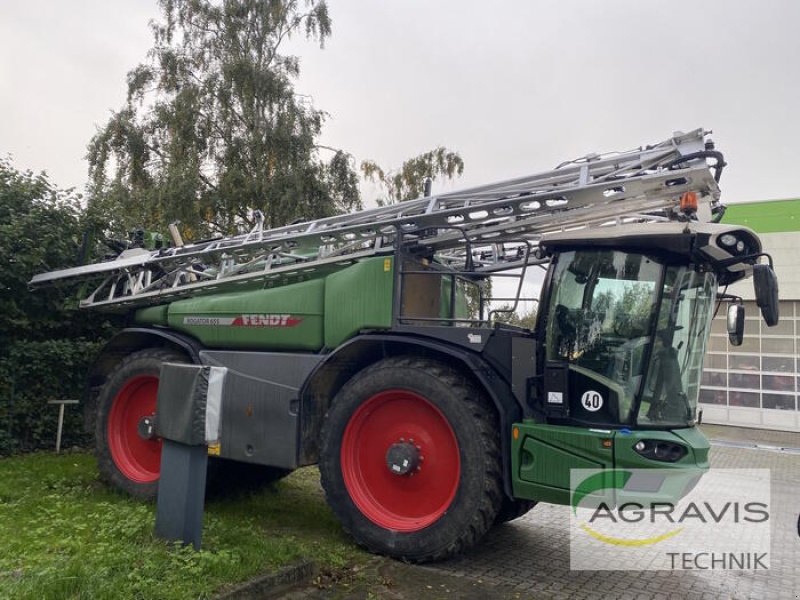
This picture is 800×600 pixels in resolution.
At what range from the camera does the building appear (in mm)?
18266

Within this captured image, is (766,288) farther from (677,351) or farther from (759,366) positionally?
(759,366)

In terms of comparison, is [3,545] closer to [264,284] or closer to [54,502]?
[54,502]

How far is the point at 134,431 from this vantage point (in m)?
7.20

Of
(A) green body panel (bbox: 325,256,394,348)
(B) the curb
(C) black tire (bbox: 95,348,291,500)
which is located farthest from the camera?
(C) black tire (bbox: 95,348,291,500)

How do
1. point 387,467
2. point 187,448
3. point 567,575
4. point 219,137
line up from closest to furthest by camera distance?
1. point 187,448
2. point 567,575
3. point 387,467
4. point 219,137

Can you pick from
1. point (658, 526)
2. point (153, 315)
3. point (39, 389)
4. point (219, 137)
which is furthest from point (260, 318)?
point (219, 137)

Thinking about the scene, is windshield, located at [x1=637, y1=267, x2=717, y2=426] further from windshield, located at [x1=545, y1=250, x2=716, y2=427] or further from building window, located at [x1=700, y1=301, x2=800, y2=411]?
building window, located at [x1=700, y1=301, x2=800, y2=411]

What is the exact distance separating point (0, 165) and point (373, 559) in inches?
294

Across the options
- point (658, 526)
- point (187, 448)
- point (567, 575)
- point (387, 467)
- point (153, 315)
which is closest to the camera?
point (187, 448)

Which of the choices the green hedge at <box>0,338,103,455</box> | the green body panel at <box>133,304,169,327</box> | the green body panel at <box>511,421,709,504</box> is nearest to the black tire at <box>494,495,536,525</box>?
the green body panel at <box>511,421,709,504</box>

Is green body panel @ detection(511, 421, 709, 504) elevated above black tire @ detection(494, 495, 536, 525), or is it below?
above

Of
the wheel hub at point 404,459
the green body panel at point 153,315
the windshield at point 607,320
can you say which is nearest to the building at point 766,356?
the windshield at point 607,320

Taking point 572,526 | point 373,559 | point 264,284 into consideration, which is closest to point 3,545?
A: point 373,559

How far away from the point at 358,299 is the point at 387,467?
1532 mm
